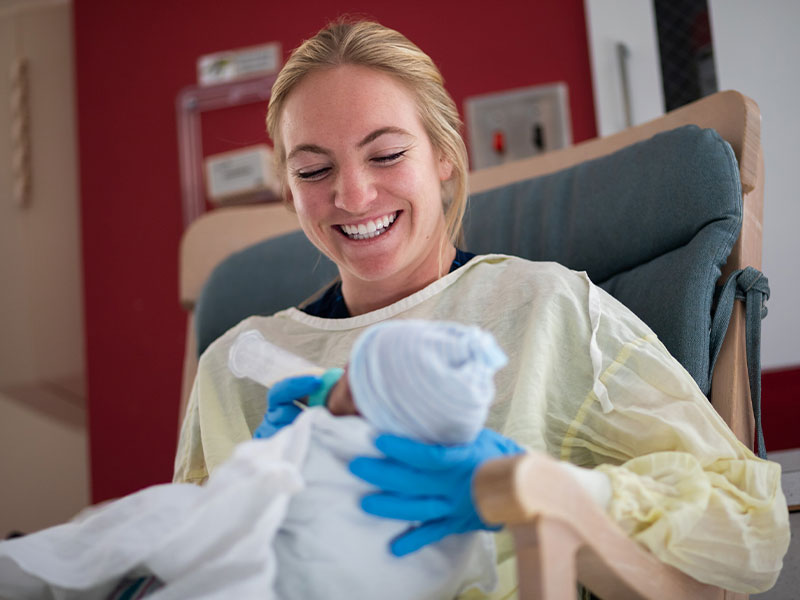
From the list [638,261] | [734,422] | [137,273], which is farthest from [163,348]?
[734,422]

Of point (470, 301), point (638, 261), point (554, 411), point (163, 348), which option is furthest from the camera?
point (163, 348)

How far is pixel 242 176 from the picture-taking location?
111 inches

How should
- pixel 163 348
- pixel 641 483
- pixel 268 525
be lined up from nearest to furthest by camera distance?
pixel 268 525 < pixel 641 483 < pixel 163 348

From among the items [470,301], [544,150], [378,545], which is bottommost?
[378,545]

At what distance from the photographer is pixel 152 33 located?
10.2 ft

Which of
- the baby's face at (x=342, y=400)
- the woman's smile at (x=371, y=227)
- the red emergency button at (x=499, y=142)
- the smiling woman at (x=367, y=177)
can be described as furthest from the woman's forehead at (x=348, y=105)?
the red emergency button at (x=499, y=142)

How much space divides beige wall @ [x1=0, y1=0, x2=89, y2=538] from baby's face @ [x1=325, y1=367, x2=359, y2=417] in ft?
8.51

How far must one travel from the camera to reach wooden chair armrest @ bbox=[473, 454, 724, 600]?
0.67 metres

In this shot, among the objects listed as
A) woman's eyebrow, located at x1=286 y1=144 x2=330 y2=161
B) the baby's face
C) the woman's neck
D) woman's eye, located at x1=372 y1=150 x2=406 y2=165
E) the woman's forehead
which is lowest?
the baby's face

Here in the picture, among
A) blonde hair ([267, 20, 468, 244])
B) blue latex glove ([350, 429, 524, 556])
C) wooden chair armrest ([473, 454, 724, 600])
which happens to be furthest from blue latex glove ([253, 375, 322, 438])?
blonde hair ([267, 20, 468, 244])

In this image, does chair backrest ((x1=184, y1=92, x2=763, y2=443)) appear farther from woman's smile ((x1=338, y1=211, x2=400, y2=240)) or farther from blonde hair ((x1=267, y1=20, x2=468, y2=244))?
woman's smile ((x1=338, y1=211, x2=400, y2=240))

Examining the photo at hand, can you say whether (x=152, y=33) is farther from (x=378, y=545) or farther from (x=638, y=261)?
(x=378, y=545)

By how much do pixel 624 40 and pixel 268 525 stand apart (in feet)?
7.13

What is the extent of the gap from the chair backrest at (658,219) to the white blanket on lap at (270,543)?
58cm
